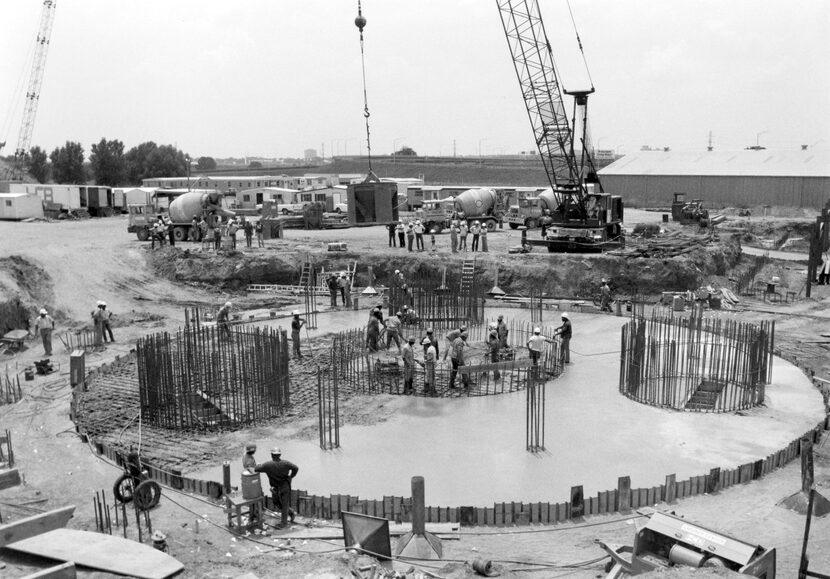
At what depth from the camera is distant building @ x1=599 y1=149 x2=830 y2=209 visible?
5947 cm

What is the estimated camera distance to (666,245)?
36.4 m

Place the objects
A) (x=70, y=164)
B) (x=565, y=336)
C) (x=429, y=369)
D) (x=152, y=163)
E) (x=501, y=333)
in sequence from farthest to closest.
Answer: (x=152, y=163), (x=70, y=164), (x=501, y=333), (x=565, y=336), (x=429, y=369)

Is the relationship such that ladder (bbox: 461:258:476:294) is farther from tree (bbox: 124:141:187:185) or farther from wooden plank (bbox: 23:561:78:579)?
tree (bbox: 124:141:187:185)

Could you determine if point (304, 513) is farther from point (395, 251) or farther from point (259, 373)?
point (395, 251)

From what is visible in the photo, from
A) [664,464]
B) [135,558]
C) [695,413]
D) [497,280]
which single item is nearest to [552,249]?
[497,280]

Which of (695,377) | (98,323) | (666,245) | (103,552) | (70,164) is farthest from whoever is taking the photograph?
(70,164)

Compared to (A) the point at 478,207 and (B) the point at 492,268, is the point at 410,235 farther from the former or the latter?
(A) the point at 478,207

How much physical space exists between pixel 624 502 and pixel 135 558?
6790 mm

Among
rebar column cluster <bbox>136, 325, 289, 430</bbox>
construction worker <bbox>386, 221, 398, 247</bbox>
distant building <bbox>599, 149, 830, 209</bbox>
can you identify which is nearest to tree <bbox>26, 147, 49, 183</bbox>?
distant building <bbox>599, 149, 830, 209</bbox>

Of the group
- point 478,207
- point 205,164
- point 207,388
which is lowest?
point 207,388

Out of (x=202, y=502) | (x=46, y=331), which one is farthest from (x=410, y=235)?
(x=202, y=502)

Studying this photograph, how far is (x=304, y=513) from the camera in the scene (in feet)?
37.5

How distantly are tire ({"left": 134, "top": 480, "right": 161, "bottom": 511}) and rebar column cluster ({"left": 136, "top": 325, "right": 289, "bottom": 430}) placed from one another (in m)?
3.75

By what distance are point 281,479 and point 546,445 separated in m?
5.37
